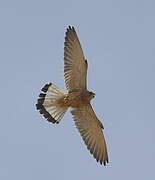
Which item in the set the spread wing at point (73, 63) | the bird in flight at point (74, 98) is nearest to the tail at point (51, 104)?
the bird in flight at point (74, 98)

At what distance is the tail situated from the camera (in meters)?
22.3

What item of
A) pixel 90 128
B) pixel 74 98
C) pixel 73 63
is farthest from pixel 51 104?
pixel 90 128

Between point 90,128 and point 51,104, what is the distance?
5.09 ft

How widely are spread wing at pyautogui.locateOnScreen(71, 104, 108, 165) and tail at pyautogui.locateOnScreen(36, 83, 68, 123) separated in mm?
607

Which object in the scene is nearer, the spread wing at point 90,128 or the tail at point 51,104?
the tail at point 51,104

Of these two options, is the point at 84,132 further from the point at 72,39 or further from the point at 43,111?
Result: the point at 72,39

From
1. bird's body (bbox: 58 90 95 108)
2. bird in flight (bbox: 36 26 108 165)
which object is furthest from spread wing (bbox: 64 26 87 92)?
bird's body (bbox: 58 90 95 108)

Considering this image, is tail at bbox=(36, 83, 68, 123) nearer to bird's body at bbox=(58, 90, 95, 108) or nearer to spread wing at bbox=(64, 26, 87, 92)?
bird's body at bbox=(58, 90, 95, 108)

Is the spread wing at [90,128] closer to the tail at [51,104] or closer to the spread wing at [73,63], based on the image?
the tail at [51,104]

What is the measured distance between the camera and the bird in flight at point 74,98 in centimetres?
2239

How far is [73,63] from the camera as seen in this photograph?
22.7 meters

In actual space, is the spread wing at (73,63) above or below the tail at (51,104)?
above

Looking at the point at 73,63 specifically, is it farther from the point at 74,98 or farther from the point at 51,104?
the point at 51,104

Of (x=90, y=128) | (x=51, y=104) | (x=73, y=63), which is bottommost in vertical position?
(x=90, y=128)
